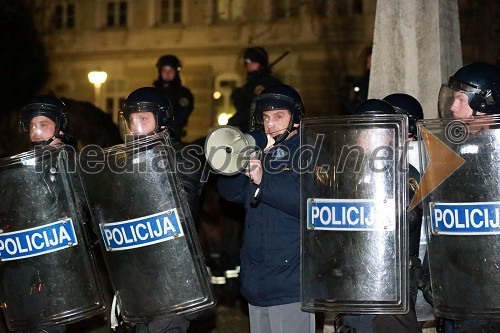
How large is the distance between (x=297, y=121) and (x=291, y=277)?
0.91m

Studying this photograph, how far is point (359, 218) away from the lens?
4598 millimetres

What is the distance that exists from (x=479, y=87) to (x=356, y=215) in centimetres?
100

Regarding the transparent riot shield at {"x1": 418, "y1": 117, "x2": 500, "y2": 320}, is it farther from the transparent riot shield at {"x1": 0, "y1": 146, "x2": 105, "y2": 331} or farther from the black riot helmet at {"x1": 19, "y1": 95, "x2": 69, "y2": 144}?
the black riot helmet at {"x1": 19, "y1": 95, "x2": 69, "y2": 144}

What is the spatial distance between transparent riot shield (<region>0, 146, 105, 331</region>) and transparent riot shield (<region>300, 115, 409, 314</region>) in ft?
4.42

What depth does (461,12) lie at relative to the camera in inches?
714

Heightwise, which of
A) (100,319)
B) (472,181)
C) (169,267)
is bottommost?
(100,319)

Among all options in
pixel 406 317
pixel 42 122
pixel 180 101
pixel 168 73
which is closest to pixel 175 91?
pixel 180 101

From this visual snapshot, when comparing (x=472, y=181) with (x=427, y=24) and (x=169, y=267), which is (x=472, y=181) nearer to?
(x=169, y=267)

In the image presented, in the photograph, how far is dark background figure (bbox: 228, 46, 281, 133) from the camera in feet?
31.3

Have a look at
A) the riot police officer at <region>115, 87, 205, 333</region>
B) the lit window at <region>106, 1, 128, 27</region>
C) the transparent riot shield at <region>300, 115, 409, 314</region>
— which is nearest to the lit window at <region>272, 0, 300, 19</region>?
the lit window at <region>106, 1, 128, 27</region>

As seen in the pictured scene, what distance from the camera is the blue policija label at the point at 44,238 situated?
17.0ft

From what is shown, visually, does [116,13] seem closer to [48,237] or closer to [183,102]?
[183,102]

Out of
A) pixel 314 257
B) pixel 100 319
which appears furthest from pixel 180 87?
pixel 314 257

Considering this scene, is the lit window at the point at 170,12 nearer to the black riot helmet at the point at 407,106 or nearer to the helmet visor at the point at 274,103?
the black riot helmet at the point at 407,106
